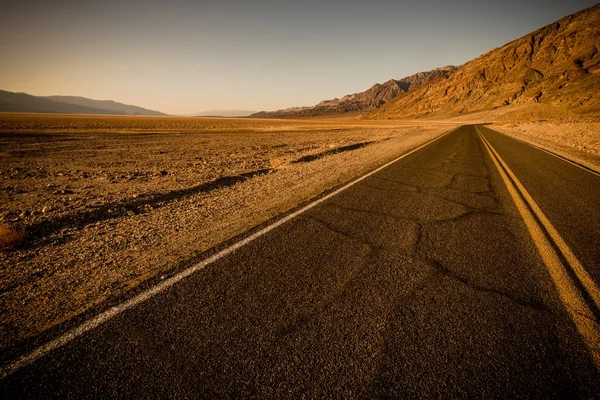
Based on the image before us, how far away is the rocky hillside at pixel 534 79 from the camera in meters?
77.7

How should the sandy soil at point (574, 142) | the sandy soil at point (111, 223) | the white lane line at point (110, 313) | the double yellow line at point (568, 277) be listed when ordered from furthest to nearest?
the sandy soil at point (574, 142)
the sandy soil at point (111, 223)
the double yellow line at point (568, 277)
the white lane line at point (110, 313)

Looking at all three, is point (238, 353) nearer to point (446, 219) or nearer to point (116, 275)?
point (116, 275)

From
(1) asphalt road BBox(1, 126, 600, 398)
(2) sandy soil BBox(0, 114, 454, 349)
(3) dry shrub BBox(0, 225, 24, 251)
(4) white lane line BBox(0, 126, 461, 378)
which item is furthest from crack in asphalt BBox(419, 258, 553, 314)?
(3) dry shrub BBox(0, 225, 24, 251)

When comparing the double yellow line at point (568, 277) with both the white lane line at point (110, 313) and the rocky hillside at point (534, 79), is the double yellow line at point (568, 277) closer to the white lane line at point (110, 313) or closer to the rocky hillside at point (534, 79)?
the white lane line at point (110, 313)

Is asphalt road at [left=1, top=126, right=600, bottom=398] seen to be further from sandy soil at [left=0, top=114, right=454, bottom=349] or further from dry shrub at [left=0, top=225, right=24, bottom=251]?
dry shrub at [left=0, top=225, right=24, bottom=251]

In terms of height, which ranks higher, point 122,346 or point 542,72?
point 542,72

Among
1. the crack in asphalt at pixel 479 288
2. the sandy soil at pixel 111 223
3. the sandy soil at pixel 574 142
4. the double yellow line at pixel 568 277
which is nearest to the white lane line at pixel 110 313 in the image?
the sandy soil at pixel 111 223

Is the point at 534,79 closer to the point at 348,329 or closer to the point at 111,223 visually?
the point at 348,329

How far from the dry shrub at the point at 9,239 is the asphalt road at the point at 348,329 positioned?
2.94 meters

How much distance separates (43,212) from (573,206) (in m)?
10.2

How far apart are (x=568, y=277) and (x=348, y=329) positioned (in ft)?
8.04

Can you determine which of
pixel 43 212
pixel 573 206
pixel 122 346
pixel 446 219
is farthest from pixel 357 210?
pixel 43 212

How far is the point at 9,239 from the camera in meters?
3.85

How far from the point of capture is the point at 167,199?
633cm
